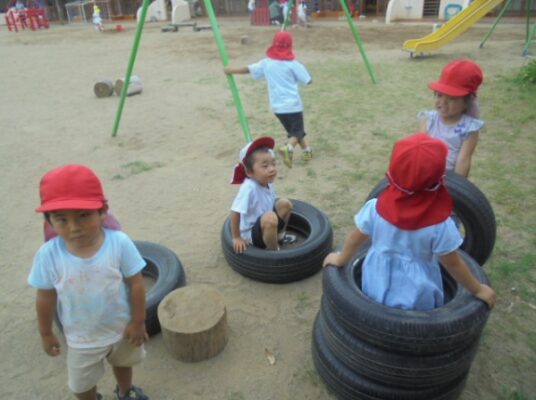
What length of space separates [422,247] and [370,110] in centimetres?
585

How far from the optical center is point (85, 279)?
1854 millimetres

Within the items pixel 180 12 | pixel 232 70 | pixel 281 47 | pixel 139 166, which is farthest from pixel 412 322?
pixel 180 12

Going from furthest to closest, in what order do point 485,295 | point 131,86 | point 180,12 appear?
point 180,12 → point 131,86 → point 485,295

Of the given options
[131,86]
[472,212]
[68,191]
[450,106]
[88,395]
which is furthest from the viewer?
[131,86]

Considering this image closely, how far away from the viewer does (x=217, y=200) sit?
15.3ft

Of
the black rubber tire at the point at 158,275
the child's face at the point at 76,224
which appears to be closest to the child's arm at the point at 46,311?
the child's face at the point at 76,224

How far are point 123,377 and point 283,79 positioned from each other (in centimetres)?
399

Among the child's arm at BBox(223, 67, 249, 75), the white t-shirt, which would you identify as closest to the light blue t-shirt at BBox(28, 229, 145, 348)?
the white t-shirt

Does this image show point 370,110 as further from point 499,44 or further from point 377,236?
point 499,44

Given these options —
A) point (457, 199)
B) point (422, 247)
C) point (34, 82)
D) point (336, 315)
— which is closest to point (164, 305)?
point (336, 315)

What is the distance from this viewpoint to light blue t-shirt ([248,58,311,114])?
5293mm

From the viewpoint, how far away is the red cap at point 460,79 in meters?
2.73

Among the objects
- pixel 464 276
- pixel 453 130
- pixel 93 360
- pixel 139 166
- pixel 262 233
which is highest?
pixel 453 130

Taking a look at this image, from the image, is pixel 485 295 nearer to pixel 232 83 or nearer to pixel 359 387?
pixel 359 387
